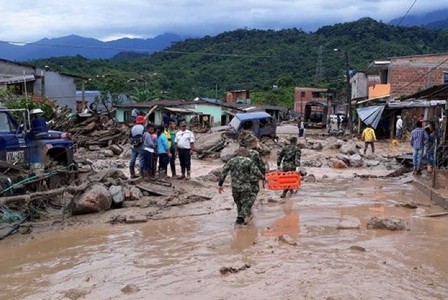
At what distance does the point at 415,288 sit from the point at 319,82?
76.6 metres

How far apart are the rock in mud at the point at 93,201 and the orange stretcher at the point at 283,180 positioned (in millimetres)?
3761

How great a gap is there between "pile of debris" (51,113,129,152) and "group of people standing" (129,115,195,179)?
12694 millimetres

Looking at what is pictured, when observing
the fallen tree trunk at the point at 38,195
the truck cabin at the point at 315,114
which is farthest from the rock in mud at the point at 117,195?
the truck cabin at the point at 315,114

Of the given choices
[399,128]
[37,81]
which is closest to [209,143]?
[399,128]

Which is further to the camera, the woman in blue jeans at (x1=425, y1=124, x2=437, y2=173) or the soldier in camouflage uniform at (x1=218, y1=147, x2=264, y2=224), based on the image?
the woman in blue jeans at (x1=425, y1=124, x2=437, y2=173)

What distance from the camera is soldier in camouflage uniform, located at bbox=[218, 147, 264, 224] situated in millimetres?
9758

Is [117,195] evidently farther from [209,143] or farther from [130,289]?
[209,143]

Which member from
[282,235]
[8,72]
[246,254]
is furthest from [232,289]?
[8,72]

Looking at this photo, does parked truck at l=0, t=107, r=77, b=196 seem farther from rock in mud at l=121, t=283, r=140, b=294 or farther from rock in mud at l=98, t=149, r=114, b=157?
rock in mud at l=98, t=149, r=114, b=157

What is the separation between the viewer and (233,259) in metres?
7.74

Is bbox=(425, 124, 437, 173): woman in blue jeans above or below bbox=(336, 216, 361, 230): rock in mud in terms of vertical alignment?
above

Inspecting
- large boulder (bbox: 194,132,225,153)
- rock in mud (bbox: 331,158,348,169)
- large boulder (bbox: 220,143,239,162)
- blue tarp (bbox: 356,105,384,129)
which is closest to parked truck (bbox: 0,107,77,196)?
large boulder (bbox: 220,143,239,162)

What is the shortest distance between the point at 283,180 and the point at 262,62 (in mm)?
76626

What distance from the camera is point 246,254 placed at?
795cm
